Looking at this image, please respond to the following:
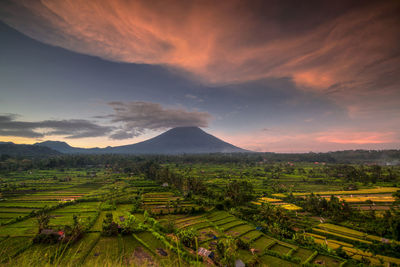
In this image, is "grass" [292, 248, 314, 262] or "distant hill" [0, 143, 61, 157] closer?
"grass" [292, 248, 314, 262]

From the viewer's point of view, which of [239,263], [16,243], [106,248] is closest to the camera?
[239,263]

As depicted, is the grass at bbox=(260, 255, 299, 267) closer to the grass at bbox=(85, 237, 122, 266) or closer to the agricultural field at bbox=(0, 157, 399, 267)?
the agricultural field at bbox=(0, 157, 399, 267)

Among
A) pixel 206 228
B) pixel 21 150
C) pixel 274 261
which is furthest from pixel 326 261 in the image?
pixel 21 150

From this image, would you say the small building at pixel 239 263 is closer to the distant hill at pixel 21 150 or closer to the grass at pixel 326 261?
the grass at pixel 326 261

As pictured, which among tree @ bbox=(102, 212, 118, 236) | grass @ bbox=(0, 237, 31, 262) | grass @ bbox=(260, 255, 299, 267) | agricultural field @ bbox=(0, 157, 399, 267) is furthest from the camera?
tree @ bbox=(102, 212, 118, 236)

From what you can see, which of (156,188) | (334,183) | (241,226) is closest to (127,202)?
(156,188)

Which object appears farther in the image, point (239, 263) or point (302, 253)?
point (302, 253)

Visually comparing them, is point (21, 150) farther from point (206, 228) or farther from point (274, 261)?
point (274, 261)

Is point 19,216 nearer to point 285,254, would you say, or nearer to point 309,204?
point 285,254

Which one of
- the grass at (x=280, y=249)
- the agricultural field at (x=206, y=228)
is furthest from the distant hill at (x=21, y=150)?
the grass at (x=280, y=249)

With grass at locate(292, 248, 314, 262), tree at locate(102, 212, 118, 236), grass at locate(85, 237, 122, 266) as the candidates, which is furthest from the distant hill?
grass at locate(292, 248, 314, 262)

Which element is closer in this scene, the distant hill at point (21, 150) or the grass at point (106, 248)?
the grass at point (106, 248)
